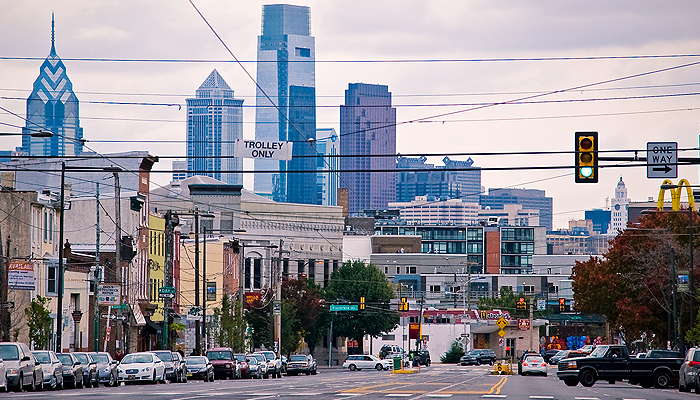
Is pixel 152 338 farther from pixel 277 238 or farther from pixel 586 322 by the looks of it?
pixel 586 322

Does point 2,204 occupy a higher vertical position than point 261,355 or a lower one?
higher

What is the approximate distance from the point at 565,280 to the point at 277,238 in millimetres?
55773

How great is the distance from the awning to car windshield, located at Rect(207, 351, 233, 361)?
16.7 metres

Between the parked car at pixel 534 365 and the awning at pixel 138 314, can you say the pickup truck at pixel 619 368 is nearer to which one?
the parked car at pixel 534 365

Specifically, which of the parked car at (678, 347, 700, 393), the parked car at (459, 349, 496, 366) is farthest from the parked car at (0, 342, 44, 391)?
the parked car at (459, 349, 496, 366)

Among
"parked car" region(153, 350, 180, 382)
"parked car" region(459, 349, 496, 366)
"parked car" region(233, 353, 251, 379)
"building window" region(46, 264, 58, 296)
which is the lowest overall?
"parked car" region(459, 349, 496, 366)

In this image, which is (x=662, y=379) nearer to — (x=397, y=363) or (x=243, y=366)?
(x=243, y=366)

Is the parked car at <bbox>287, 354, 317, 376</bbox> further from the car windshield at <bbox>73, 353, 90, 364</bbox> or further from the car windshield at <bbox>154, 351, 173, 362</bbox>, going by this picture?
the car windshield at <bbox>73, 353, 90, 364</bbox>

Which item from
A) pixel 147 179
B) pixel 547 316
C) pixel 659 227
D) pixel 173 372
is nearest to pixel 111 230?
pixel 147 179

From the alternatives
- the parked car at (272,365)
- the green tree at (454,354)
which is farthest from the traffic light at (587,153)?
the green tree at (454,354)

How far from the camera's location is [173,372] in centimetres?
4956

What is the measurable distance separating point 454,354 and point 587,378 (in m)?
84.0

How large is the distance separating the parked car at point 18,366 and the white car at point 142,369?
9.72 m

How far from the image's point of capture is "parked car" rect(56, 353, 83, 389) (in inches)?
1644
